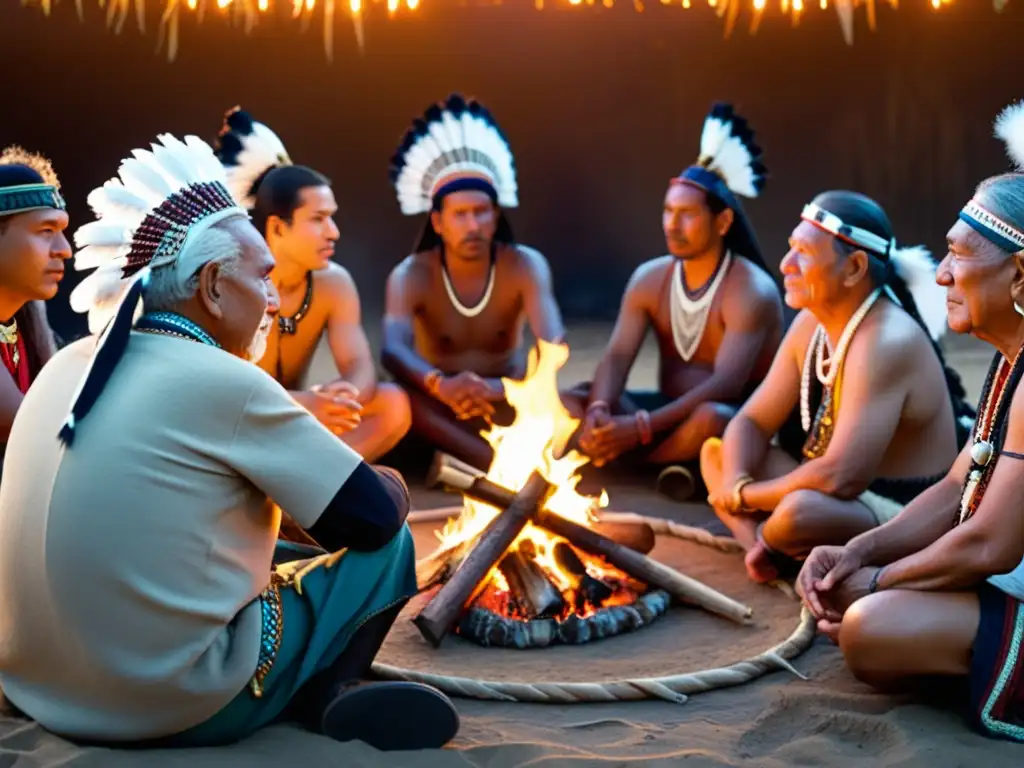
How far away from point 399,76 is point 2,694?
310 inches

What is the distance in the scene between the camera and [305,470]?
3.04m

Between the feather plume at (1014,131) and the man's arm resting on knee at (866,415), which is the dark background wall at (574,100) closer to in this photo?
the man's arm resting on knee at (866,415)

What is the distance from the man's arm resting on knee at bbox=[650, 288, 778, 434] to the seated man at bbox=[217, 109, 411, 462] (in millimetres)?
1366

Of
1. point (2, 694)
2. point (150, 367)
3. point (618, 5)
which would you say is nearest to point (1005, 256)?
point (150, 367)

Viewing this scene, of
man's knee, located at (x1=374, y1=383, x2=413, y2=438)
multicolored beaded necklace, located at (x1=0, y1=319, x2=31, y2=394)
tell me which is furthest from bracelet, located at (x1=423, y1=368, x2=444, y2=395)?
multicolored beaded necklace, located at (x1=0, y1=319, x2=31, y2=394)

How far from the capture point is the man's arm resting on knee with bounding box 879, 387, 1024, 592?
345 cm

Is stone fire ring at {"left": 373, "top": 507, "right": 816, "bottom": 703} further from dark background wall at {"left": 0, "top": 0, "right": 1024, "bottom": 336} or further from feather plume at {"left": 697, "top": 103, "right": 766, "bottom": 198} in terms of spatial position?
dark background wall at {"left": 0, "top": 0, "right": 1024, "bottom": 336}

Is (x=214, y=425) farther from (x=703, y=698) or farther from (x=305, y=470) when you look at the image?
(x=703, y=698)

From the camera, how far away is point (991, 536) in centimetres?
348

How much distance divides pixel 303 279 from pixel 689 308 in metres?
1.93

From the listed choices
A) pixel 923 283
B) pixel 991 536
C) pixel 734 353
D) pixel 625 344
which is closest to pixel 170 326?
pixel 991 536

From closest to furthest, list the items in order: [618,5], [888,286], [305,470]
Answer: [305,470], [888,286], [618,5]

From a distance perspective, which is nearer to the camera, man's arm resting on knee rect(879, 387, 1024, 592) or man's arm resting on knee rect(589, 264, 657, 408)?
man's arm resting on knee rect(879, 387, 1024, 592)

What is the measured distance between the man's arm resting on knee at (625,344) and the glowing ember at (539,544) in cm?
157
